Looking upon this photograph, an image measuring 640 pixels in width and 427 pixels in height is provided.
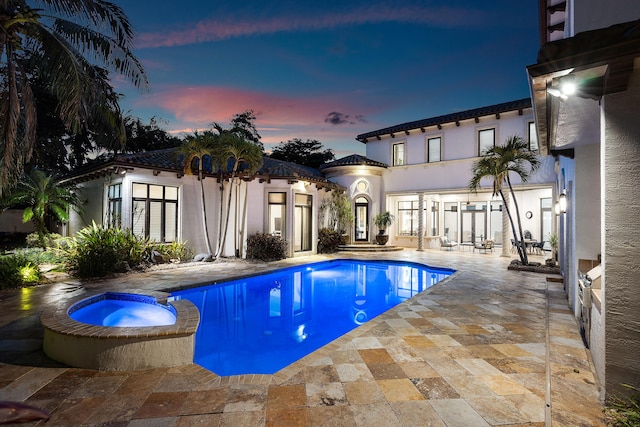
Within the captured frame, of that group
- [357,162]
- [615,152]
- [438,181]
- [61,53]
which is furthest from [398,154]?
[615,152]

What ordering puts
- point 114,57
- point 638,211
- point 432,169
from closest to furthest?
1. point 638,211
2. point 114,57
3. point 432,169

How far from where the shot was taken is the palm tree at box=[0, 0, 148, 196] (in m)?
5.77

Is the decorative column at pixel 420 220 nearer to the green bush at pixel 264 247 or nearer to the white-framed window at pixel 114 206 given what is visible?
the green bush at pixel 264 247

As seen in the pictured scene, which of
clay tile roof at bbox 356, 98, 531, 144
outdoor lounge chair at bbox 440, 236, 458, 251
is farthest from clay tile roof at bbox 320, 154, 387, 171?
outdoor lounge chair at bbox 440, 236, 458, 251

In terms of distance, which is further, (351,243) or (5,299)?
(351,243)

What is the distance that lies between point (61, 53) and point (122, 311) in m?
5.38

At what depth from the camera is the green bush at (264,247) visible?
12.9 meters

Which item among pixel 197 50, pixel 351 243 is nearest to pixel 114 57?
pixel 197 50

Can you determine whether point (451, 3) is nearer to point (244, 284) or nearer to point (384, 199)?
point (384, 199)

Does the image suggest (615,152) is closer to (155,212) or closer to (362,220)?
(155,212)

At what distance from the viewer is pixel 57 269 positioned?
358 inches

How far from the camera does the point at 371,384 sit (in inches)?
126

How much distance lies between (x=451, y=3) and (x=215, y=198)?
1491 cm

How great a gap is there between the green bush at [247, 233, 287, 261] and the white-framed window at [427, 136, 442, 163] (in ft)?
32.5
